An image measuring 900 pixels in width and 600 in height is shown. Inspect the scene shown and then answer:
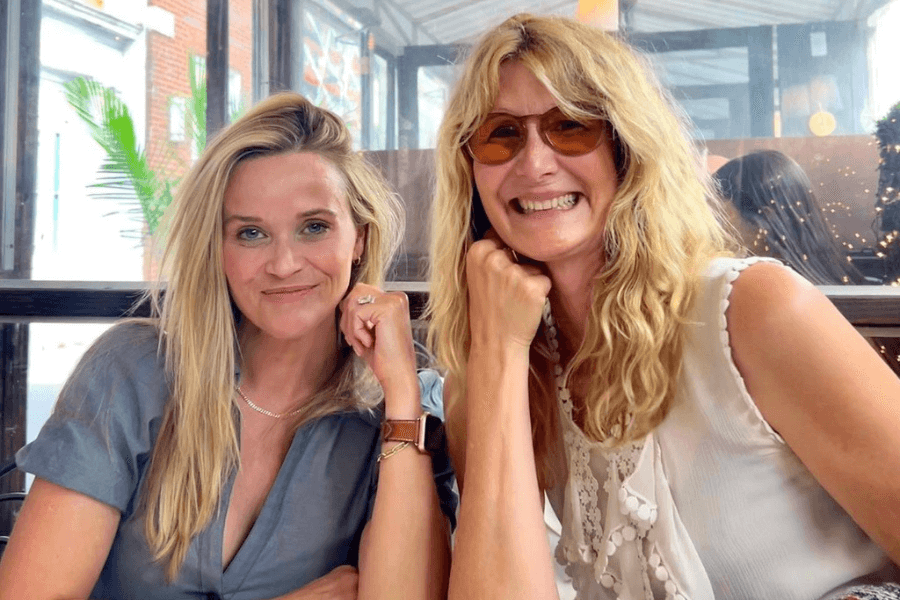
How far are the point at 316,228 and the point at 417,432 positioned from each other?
0.43m

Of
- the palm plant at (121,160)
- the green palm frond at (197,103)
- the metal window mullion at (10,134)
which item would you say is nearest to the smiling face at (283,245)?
the metal window mullion at (10,134)

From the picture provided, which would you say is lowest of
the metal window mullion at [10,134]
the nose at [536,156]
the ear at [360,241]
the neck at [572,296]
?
the neck at [572,296]

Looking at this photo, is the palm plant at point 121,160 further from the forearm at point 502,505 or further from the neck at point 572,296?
the forearm at point 502,505

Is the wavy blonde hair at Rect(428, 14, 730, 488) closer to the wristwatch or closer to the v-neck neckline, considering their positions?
A: the wristwatch

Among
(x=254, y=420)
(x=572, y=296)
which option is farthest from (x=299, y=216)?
(x=572, y=296)

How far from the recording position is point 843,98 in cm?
369

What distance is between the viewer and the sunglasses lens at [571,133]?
4.20 feet

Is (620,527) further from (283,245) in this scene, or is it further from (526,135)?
(283,245)

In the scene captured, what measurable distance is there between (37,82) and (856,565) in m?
3.44

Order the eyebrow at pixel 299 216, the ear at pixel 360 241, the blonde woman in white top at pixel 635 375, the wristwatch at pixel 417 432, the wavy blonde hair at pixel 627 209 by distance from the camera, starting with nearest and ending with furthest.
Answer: the blonde woman in white top at pixel 635 375, the wavy blonde hair at pixel 627 209, the wristwatch at pixel 417 432, the eyebrow at pixel 299 216, the ear at pixel 360 241

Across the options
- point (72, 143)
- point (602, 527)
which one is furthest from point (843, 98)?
point (72, 143)

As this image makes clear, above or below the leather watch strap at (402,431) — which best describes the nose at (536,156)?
above

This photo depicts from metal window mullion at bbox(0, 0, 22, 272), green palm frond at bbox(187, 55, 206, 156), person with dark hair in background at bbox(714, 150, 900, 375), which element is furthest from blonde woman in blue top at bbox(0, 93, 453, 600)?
green palm frond at bbox(187, 55, 206, 156)

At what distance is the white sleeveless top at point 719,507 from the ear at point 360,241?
0.68 meters
